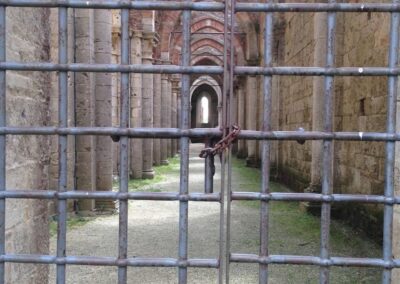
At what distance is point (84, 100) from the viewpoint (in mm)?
7262

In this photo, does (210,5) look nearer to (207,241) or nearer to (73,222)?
(207,241)

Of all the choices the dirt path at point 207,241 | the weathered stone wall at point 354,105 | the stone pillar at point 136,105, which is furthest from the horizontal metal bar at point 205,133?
the stone pillar at point 136,105

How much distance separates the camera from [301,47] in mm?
9992

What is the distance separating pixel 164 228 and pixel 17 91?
4.38 metres

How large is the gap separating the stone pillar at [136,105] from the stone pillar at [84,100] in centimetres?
444

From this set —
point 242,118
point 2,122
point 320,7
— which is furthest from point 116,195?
point 242,118

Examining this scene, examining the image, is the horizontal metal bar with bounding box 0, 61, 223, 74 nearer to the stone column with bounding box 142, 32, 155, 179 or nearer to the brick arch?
the stone column with bounding box 142, 32, 155, 179

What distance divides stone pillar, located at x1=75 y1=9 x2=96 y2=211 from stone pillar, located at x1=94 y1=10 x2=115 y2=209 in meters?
0.30

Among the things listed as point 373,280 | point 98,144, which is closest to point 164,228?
point 98,144

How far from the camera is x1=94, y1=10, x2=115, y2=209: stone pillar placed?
7691mm

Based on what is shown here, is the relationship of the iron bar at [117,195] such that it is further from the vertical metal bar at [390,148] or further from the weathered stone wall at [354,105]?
the weathered stone wall at [354,105]

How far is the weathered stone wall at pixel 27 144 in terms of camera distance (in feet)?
8.13

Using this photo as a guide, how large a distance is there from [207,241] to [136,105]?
6.77 m

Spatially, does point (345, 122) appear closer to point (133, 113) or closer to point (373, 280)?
point (373, 280)
